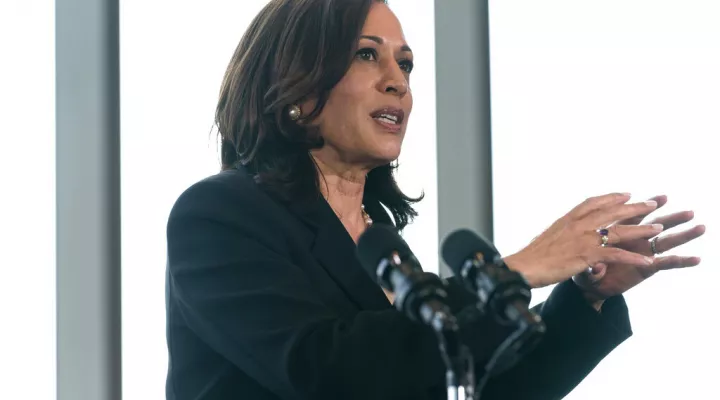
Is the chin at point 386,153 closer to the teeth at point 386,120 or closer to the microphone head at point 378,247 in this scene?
the teeth at point 386,120

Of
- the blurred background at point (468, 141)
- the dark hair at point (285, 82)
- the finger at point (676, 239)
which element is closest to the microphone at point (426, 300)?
the dark hair at point (285, 82)

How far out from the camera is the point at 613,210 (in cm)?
150

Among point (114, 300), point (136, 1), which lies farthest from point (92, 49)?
point (114, 300)

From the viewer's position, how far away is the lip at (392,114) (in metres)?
1.84

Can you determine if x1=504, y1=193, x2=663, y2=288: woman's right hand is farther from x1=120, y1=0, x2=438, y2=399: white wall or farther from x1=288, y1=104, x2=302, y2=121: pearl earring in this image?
x1=120, y1=0, x2=438, y2=399: white wall

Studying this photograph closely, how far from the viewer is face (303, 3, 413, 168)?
1.83m

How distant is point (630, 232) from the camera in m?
1.56

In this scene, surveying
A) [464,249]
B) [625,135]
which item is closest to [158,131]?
[625,135]

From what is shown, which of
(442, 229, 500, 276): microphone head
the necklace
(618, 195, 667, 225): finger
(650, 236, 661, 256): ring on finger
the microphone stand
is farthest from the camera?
the necklace

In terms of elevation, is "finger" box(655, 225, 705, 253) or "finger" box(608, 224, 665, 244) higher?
"finger" box(608, 224, 665, 244)
